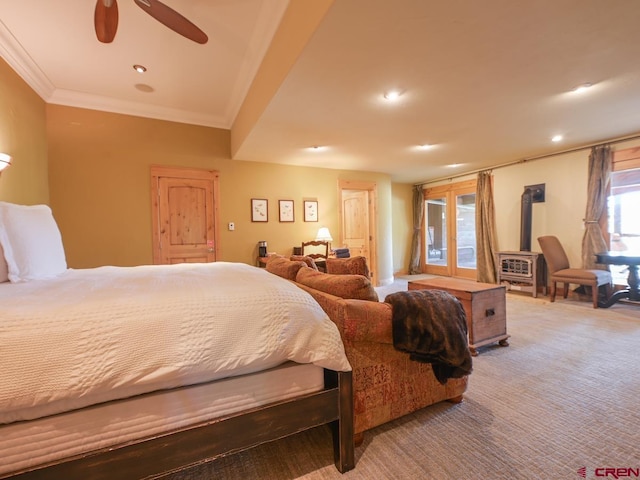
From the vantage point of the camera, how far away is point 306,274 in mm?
2043

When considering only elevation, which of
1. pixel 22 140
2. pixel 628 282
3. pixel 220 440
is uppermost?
pixel 22 140

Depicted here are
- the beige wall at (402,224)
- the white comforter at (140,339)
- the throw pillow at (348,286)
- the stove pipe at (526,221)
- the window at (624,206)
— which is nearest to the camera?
the white comforter at (140,339)

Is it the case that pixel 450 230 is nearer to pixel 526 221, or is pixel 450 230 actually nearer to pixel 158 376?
pixel 526 221

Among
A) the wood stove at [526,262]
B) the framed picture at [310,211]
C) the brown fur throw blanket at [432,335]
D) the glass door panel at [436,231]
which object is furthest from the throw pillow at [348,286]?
the glass door panel at [436,231]

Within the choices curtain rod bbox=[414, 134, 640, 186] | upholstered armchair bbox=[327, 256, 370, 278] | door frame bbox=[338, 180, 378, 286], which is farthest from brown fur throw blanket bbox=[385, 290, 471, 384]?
curtain rod bbox=[414, 134, 640, 186]

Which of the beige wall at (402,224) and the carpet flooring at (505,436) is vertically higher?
the beige wall at (402,224)

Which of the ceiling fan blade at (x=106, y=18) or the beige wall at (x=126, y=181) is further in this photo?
the beige wall at (x=126, y=181)

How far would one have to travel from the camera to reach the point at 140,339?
41.2 inches

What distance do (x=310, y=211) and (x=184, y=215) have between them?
7.31ft

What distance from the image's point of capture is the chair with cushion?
3906 millimetres

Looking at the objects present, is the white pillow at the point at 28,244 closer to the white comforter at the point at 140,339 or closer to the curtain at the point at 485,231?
the white comforter at the point at 140,339

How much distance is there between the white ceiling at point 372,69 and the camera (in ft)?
6.07

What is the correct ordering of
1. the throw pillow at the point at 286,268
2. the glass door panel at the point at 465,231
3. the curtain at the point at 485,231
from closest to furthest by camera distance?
the throw pillow at the point at 286,268, the curtain at the point at 485,231, the glass door panel at the point at 465,231

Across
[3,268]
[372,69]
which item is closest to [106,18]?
[3,268]
